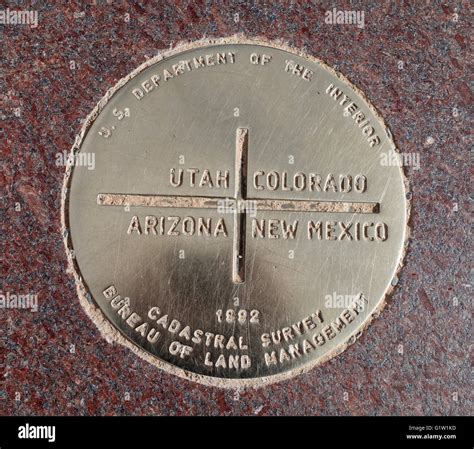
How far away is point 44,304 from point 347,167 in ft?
4.56

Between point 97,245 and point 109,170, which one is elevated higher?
point 109,170

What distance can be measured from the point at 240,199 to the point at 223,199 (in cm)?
7

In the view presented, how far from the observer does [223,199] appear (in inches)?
83.6

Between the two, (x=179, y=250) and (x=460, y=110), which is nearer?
(x=179, y=250)

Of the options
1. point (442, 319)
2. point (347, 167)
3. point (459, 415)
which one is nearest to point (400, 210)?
point (347, 167)

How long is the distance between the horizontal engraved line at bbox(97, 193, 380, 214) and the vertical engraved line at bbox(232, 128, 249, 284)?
4 centimetres

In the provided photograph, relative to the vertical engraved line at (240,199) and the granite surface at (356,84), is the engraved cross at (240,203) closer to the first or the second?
the vertical engraved line at (240,199)

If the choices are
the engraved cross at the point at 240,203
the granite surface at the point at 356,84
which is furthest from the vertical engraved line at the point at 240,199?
the granite surface at the point at 356,84

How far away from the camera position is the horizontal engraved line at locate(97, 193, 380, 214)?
2102mm

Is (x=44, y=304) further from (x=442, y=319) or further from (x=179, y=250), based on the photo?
(x=442, y=319)

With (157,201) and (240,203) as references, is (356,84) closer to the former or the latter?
(240,203)

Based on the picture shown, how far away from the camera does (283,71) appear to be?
7.14 ft

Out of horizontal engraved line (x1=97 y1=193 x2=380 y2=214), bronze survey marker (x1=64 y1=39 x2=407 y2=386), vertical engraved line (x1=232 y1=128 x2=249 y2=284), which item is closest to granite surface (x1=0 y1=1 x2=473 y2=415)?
bronze survey marker (x1=64 y1=39 x2=407 y2=386)

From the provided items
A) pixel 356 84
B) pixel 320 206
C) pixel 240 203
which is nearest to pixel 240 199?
pixel 240 203
